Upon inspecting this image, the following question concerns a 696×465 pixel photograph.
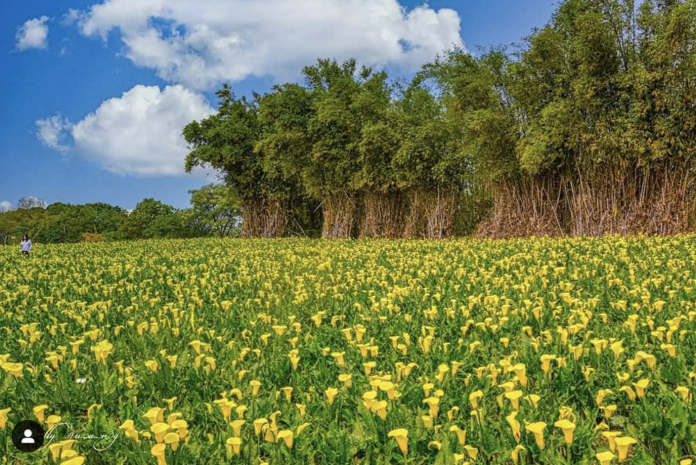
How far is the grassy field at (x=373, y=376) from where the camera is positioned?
1.98 metres

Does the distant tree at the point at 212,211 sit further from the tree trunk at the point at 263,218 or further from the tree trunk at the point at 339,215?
the tree trunk at the point at 339,215

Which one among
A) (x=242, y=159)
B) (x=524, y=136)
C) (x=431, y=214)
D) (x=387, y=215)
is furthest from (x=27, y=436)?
(x=242, y=159)

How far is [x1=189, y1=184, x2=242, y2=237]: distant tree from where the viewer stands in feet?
144

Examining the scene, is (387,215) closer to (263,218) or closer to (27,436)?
(263,218)

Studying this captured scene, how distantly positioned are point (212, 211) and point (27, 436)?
145 feet

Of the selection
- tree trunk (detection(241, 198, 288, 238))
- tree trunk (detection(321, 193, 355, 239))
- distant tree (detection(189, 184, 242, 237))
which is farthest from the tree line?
tree trunk (detection(321, 193, 355, 239))

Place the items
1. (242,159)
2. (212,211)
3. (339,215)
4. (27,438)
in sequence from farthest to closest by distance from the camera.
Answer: (212,211) < (242,159) < (339,215) < (27,438)

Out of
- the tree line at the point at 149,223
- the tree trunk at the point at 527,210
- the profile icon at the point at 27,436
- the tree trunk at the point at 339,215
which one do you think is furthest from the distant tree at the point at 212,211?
the profile icon at the point at 27,436

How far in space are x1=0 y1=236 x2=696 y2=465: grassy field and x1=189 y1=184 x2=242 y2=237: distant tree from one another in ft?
127

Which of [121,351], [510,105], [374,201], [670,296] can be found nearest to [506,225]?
[510,105]

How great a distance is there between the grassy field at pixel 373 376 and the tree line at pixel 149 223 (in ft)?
118

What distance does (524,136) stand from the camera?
14.4 m

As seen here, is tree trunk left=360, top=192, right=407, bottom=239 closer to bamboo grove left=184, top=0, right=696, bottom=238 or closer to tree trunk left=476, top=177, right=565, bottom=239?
bamboo grove left=184, top=0, right=696, bottom=238

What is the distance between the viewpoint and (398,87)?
68.9ft
